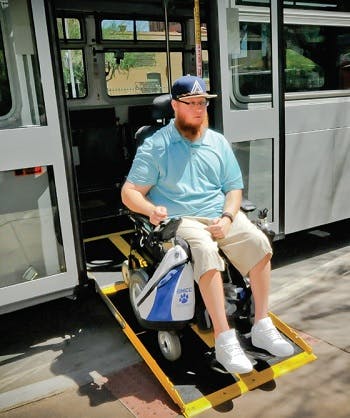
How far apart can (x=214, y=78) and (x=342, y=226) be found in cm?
265

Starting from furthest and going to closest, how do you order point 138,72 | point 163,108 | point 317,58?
1. point 138,72
2. point 317,58
3. point 163,108

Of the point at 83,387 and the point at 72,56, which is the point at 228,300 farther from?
the point at 72,56

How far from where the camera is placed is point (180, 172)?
2611 millimetres

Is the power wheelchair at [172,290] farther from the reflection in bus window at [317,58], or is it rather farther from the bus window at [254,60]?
the reflection in bus window at [317,58]

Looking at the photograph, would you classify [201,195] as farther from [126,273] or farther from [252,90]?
[252,90]

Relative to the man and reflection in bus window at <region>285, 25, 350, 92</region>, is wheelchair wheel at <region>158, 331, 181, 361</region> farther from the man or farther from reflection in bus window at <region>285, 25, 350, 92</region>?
reflection in bus window at <region>285, 25, 350, 92</region>

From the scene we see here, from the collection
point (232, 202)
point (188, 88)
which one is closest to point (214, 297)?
point (232, 202)

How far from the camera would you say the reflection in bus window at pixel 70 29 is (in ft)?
15.8

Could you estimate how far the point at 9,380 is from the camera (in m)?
2.64

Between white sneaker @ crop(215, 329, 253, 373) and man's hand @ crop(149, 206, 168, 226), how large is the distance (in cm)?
68

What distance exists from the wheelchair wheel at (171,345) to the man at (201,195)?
0.91 ft

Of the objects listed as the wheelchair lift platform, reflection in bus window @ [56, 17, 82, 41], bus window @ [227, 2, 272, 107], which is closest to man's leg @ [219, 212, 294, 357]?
the wheelchair lift platform

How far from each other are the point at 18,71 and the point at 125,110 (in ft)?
9.56

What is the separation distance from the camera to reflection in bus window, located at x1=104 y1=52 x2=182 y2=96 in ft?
16.9
